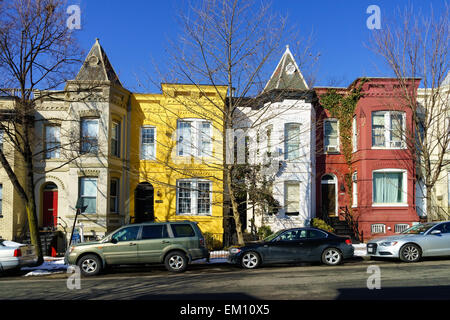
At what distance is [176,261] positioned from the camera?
13781 millimetres

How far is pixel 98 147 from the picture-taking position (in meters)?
20.5

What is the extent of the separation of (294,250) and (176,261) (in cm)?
388

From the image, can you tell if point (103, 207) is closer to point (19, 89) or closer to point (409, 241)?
point (19, 89)

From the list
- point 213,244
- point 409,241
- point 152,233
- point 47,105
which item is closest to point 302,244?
point 409,241

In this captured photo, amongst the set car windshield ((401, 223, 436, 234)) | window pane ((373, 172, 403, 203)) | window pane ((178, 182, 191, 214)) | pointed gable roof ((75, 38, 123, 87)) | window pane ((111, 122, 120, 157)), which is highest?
pointed gable roof ((75, 38, 123, 87))

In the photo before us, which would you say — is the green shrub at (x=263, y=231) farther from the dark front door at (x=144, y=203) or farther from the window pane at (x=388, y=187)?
the window pane at (x=388, y=187)

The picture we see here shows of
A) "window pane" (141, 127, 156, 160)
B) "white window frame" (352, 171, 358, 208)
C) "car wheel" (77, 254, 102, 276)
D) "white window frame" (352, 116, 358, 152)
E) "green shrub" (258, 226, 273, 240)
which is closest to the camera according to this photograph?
"car wheel" (77, 254, 102, 276)

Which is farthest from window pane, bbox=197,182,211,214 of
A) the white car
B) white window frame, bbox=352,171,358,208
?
the white car

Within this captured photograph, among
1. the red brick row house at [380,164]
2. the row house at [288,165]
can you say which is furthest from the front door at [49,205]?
the red brick row house at [380,164]

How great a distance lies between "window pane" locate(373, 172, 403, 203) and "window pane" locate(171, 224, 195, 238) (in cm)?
1157

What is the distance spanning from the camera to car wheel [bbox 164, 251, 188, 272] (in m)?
13.7

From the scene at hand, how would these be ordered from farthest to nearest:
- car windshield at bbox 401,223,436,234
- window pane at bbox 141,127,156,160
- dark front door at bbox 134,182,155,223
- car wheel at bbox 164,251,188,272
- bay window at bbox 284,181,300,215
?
1. window pane at bbox 141,127,156,160
2. dark front door at bbox 134,182,155,223
3. bay window at bbox 284,181,300,215
4. car windshield at bbox 401,223,436,234
5. car wheel at bbox 164,251,188,272

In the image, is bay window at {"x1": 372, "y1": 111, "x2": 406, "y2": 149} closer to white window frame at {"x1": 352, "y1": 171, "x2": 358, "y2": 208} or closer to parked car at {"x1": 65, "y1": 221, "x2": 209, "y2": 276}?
white window frame at {"x1": 352, "y1": 171, "x2": 358, "y2": 208}

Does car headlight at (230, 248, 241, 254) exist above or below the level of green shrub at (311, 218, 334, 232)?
below
